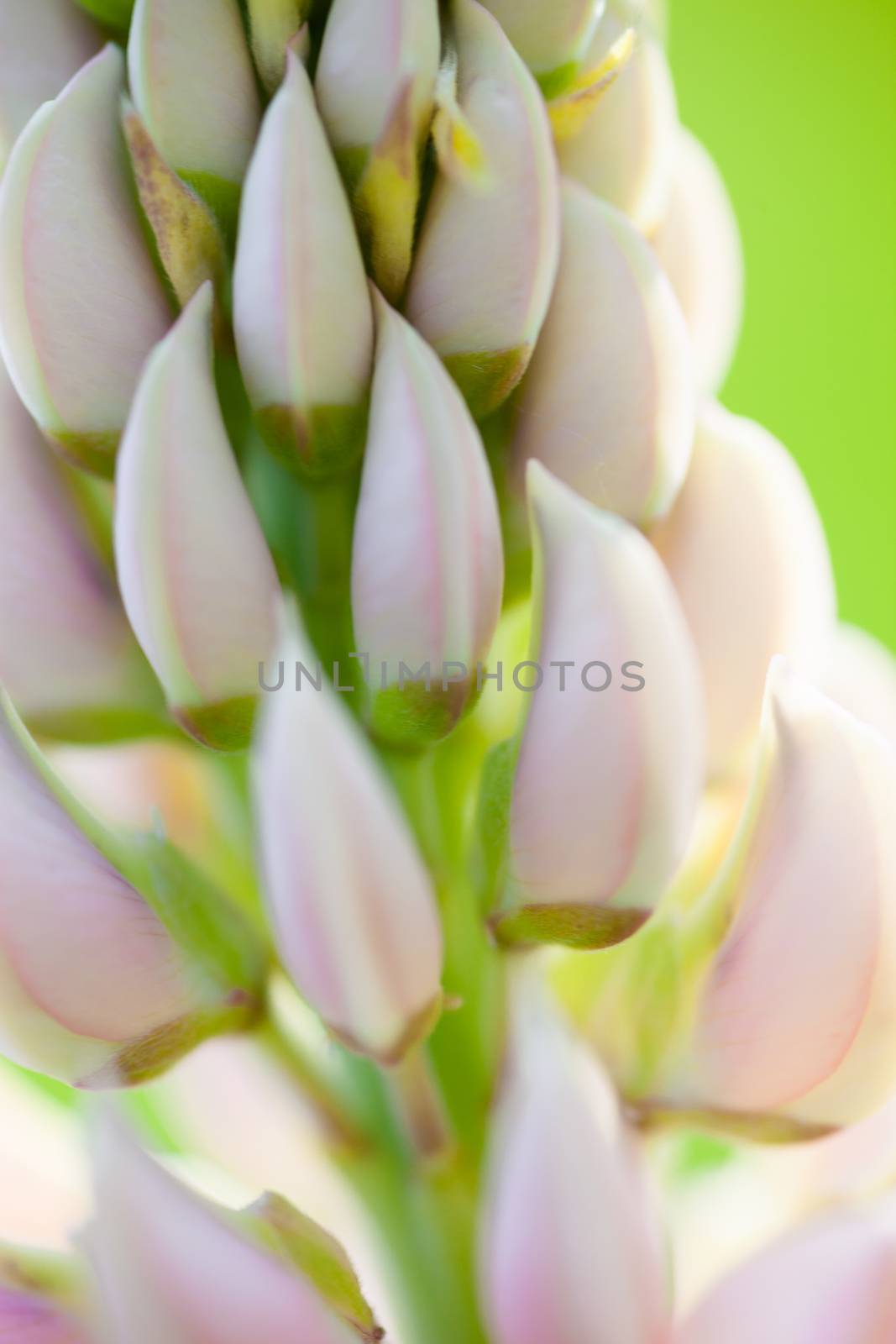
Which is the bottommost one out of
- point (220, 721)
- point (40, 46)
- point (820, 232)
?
point (820, 232)

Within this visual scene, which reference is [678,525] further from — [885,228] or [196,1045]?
[885,228]

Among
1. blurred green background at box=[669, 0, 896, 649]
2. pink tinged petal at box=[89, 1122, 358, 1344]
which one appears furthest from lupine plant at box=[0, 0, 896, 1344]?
blurred green background at box=[669, 0, 896, 649]

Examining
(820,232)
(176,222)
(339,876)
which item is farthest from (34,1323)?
(820,232)

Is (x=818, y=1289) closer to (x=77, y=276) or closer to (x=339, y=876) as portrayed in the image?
(x=339, y=876)

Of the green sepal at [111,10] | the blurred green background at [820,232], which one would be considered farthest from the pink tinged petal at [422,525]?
the blurred green background at [820,232]

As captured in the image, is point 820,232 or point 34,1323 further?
point 820,232

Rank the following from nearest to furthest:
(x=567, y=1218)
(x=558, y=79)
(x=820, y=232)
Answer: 1. (x=567, y=1218)
2. (x=558, y=79)
3. (x=820, y=232)

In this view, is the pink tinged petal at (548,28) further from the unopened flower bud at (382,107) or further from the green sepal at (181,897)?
the green sepal at (181,897)

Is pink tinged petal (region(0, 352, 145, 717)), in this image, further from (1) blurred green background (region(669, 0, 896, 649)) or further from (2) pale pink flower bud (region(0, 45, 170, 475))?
(1) blurred green background (region(669, 0, 896, 649))
